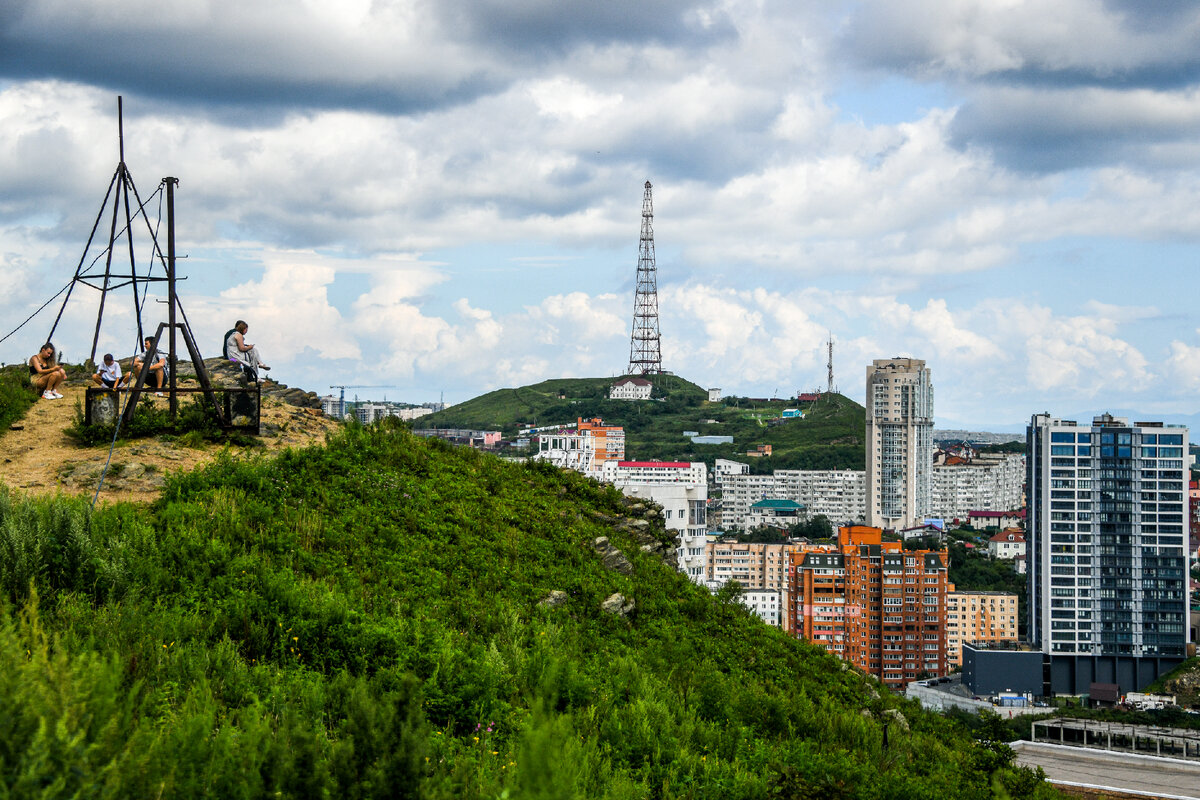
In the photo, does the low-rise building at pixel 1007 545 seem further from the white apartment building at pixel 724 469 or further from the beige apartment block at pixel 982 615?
the white apartment building at pixel 724 469

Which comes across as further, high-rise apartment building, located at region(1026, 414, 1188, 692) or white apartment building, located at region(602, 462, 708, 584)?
high-rise apartment building, located at region(1026, 414, 1188, 692)

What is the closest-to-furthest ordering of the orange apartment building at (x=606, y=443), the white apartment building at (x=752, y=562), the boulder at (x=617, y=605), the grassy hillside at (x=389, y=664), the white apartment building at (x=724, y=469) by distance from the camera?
the grassy hillside at (x=389, y=664) < the boulder at (x=617, y=605) < the white apartment building at (x=752, y=562) < the orange apartment building at (x=606, y=443) < the white apartment building at (x=724, y=469)

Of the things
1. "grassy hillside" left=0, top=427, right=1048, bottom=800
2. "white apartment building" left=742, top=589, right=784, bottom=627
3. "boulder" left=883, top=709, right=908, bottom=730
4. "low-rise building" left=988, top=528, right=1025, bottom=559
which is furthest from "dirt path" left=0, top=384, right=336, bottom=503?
"low-rise building" left=988, top=528, right=1025, bottom=559

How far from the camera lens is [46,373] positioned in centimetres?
1046

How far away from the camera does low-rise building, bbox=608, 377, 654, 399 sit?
4685 inches

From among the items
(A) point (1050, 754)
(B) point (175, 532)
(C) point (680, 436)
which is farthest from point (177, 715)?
(C) point (680, 436)

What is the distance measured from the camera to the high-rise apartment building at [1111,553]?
44188 millimetres

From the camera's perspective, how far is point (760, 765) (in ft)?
16.8

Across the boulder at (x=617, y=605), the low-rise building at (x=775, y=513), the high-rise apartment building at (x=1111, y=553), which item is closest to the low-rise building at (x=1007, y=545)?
the low-rise building at (x=775, y=513)

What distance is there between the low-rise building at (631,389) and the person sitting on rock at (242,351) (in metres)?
109

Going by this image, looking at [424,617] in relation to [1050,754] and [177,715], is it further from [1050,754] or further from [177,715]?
[1050,754]

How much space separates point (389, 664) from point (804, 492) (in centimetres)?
9011

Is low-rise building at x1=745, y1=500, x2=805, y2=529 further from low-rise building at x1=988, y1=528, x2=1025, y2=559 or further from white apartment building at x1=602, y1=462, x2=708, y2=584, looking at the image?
white apartment building at x1=602, y1=462, x2=708, y2=584

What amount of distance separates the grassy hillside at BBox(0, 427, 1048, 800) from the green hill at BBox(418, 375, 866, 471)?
8780 cm
